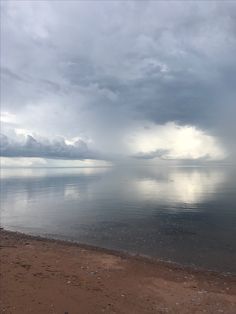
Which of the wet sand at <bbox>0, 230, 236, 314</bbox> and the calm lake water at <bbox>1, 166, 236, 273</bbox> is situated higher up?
the wet sand at <bbox>0, 230, 236, 314</bbox>

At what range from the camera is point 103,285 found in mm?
18312

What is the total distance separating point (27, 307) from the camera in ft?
49.3

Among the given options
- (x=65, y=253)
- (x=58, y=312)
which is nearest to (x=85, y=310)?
(x=58, y=312)

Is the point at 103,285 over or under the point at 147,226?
over

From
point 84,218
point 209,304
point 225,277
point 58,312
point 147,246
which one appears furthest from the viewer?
point 84,218

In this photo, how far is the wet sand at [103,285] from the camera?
1550cm

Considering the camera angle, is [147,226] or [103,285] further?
[147,226]

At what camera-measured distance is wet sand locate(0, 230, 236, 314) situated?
15.5 metres

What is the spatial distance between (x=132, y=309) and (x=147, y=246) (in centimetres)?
1675

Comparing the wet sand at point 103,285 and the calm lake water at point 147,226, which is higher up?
the wet sand at point 103,285

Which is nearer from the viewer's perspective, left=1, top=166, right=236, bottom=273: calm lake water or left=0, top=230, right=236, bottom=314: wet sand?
left=0, top=230, right=236, bottom=314: wet sand

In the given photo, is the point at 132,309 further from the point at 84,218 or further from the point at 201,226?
the point at 84,218

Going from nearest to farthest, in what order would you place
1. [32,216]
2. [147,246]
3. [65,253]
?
[65,253], [147,246], [32,216]

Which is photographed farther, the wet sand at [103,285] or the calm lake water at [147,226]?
the calm lake water at [147,226]
